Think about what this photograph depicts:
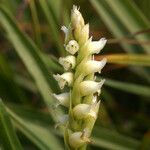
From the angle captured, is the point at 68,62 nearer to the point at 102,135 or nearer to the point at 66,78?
the point at 66,78

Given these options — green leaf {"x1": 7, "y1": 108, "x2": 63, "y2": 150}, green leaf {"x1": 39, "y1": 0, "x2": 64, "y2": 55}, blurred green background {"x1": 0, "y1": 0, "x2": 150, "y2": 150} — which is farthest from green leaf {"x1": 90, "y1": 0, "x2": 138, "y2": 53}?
green leaf {"x1": 7, "y1": 108, "x2": 63, "y2": 150}

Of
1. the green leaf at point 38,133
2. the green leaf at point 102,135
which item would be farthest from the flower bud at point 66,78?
the green leaf at point 102,135

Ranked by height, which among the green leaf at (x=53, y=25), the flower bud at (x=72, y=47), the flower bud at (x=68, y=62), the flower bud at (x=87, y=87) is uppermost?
the green leaf at (x=53, y=25)

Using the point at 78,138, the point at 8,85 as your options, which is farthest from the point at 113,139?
the point at 78,138

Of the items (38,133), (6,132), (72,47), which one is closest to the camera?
(72,47)

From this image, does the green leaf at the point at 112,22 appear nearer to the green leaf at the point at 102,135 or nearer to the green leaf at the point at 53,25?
the green leaf at the point at 53,25

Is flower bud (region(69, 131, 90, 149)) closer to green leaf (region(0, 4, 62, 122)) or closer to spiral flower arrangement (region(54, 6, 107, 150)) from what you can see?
spiral flower arrangement (region(54, 6, 107, 150))
